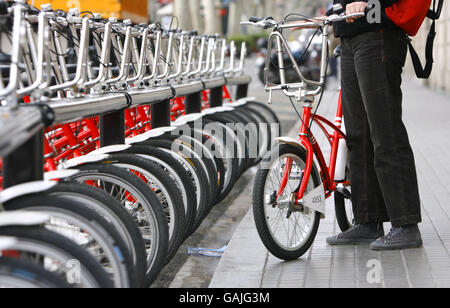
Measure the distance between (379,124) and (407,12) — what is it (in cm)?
60

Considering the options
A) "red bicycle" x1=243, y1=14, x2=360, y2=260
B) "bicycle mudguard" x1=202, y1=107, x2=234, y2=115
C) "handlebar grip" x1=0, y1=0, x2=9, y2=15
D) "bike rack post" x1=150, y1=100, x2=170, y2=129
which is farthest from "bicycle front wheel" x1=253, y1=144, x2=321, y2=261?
"bicycle mudguard" x1=202, y1=107, x2=234, y2=115

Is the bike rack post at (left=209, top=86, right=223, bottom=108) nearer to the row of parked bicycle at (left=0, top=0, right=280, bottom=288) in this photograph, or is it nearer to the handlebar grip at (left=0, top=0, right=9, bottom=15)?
the row of parked bicycle at (left=0, top=0, right=280, bottom=288)

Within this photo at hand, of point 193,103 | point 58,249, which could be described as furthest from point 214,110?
point 58,249

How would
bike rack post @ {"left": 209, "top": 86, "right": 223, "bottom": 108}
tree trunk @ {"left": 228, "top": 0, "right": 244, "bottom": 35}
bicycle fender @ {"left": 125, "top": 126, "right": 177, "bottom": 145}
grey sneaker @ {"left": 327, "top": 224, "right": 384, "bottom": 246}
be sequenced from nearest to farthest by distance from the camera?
bicycle fender @ {"left": 125, "top": 126, "right": 177, "bottom": 145} < grey sneaker @ {"left": 327, "top": 224, "right": 384, "bottom": 246} < bike rack post @ {"left": 209, "top": 86, "right": 223, "bottom": 108} < tree trunk @ {"left": 228, "top": 0, "right": 244, "bottom": 35}

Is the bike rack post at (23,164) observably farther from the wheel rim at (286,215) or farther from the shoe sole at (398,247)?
the shoe sole at (398,247)

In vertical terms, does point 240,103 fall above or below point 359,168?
below

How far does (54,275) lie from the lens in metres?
2.37

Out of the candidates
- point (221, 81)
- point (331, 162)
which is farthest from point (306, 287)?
point (221, 81)

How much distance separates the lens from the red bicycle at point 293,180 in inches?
159

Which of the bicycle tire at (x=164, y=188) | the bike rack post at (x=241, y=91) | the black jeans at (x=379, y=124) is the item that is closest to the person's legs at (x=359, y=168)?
the black jeans at (x=379, y=124)

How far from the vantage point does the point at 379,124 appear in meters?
4.19

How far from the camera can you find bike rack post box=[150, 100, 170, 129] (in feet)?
17.3

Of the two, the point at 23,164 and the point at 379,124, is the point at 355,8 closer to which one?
the point at 379,124
